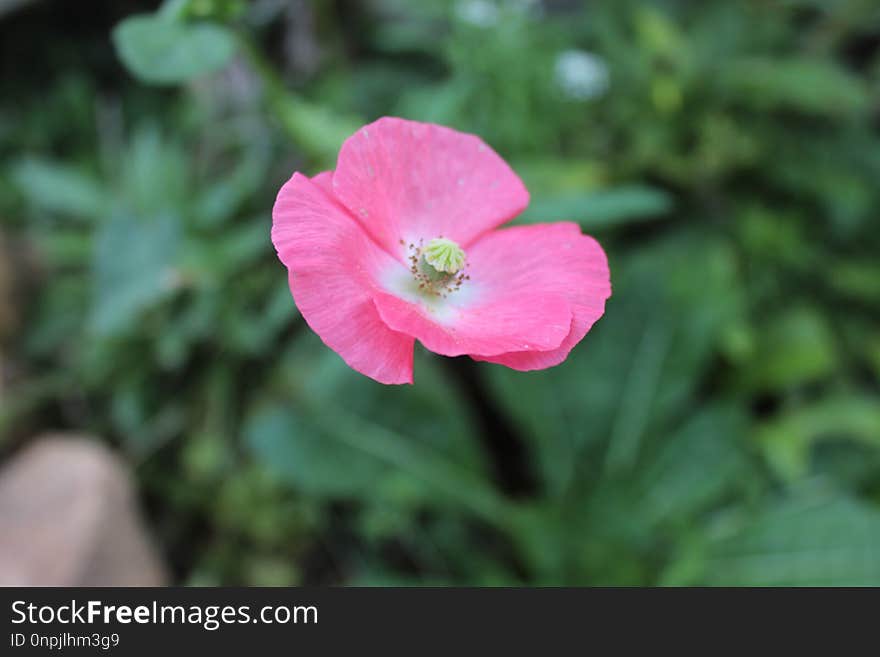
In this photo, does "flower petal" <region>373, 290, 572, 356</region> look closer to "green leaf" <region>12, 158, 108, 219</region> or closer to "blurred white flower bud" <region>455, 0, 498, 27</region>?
"blurred white flower bud" <region>455, 0, 498, 27</region>

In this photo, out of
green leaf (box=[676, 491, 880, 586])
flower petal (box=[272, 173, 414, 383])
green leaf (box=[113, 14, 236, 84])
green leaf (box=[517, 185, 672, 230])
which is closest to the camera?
flower petal (box=[272, 173, 414, 383])

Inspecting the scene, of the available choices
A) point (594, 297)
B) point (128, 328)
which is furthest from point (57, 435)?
point (594, 297)

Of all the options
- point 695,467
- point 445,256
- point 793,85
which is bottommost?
point 445,256

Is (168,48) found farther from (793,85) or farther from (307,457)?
(793,85)

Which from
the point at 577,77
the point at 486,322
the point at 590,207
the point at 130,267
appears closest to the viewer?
the point at 486,322

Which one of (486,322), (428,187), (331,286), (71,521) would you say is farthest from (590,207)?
(71,521)

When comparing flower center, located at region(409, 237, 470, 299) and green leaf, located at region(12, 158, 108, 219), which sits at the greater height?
green leaf, located at region(12, 158, 108, 219)

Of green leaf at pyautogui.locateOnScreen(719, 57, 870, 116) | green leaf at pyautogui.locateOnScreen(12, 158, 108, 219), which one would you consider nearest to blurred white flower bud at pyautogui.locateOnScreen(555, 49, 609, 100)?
green leaf at pyautogui.locateOnScreen(719, 57, 870, 116)
